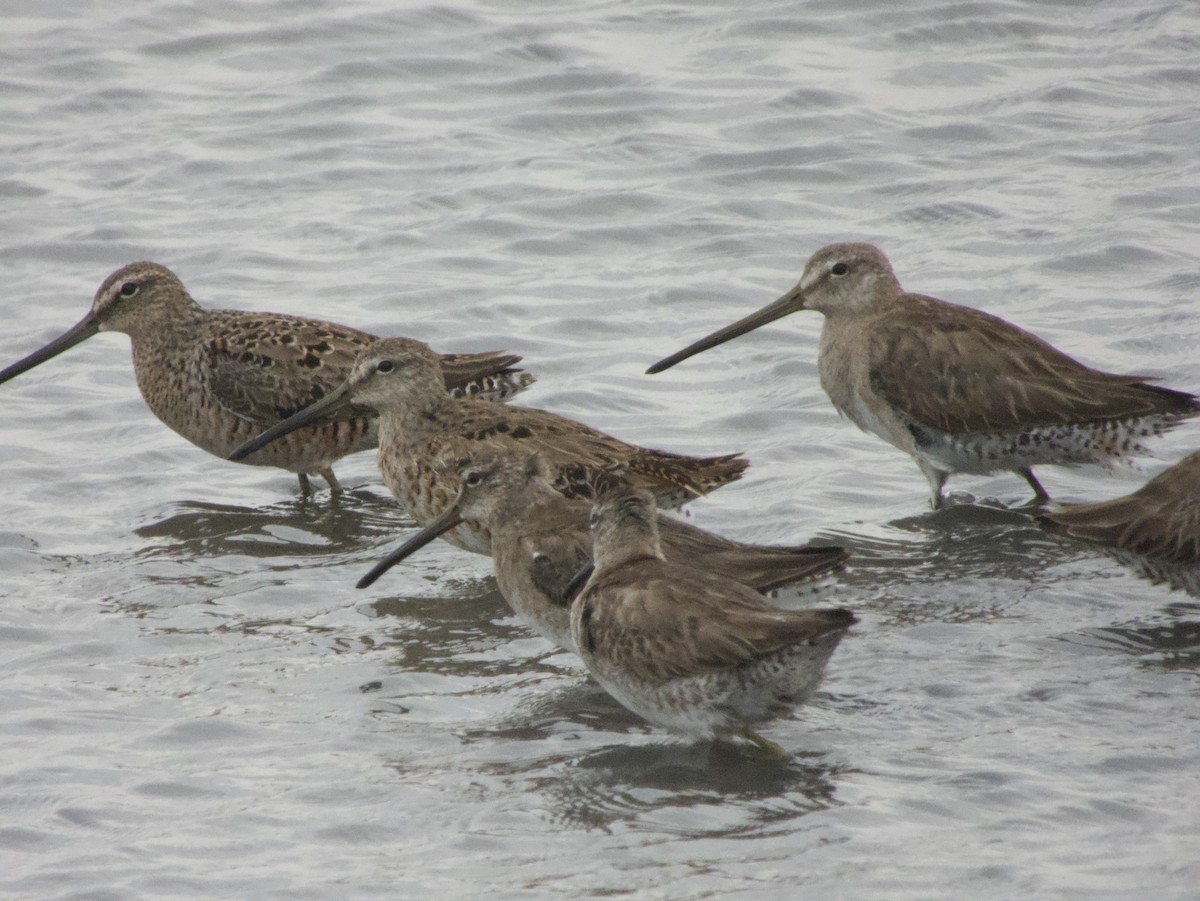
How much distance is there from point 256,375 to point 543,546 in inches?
93.6

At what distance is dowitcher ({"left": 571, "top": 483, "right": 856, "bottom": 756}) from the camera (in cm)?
533

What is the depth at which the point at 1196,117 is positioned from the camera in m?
11.8

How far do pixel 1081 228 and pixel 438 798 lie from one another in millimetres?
6351

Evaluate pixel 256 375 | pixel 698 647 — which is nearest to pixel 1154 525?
pixel 698 647

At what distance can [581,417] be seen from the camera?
8.87 m

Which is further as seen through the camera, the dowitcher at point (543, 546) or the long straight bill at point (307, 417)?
the long straight bill at point (307, 417)

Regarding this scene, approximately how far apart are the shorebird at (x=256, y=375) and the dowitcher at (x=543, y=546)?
106cm

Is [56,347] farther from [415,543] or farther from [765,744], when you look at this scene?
[765,744]

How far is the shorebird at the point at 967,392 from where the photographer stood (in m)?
7.53

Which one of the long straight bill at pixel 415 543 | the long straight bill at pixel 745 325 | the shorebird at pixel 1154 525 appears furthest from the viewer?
the long straight bill at pixel 745 325

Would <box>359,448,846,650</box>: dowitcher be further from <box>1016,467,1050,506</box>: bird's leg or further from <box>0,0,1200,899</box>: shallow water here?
<box>1016,467,1050,506</box>: bird's leg

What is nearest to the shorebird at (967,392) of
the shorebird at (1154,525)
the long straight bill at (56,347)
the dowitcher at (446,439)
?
the shorebird at (1154,525)

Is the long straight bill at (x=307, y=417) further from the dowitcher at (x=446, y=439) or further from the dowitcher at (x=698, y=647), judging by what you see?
the dowitcher at (x=698, y=647)

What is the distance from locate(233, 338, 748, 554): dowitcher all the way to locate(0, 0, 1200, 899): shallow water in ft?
1.11
